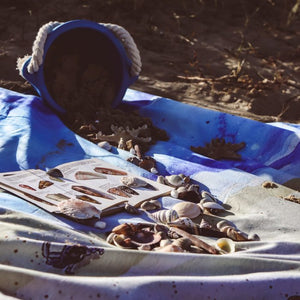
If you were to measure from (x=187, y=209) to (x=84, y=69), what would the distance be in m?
1.90

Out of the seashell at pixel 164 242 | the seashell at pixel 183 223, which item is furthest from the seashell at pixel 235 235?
the seashell at pixel 164 242

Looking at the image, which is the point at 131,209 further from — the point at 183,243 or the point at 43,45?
the point at 43,45

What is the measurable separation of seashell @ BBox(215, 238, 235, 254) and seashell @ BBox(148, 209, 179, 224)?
0.85ft

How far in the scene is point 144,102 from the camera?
11.8 ft

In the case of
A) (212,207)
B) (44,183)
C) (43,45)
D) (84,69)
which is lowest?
(44,183)

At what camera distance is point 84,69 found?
3.62 m

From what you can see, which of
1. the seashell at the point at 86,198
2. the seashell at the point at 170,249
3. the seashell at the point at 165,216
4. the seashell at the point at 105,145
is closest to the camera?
the seashell at the point at 170,249

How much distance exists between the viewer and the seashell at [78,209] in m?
1.95

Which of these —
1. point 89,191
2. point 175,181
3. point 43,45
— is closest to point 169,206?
point 175,181

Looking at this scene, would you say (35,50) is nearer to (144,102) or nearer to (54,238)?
(144,102)

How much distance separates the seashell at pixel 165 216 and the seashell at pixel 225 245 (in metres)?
0.26

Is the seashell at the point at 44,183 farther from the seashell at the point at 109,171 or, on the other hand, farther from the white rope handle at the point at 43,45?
the white rope handle at the point at 43,45

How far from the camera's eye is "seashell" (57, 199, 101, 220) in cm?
195

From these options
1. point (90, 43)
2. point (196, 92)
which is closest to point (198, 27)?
point (196, 92)
